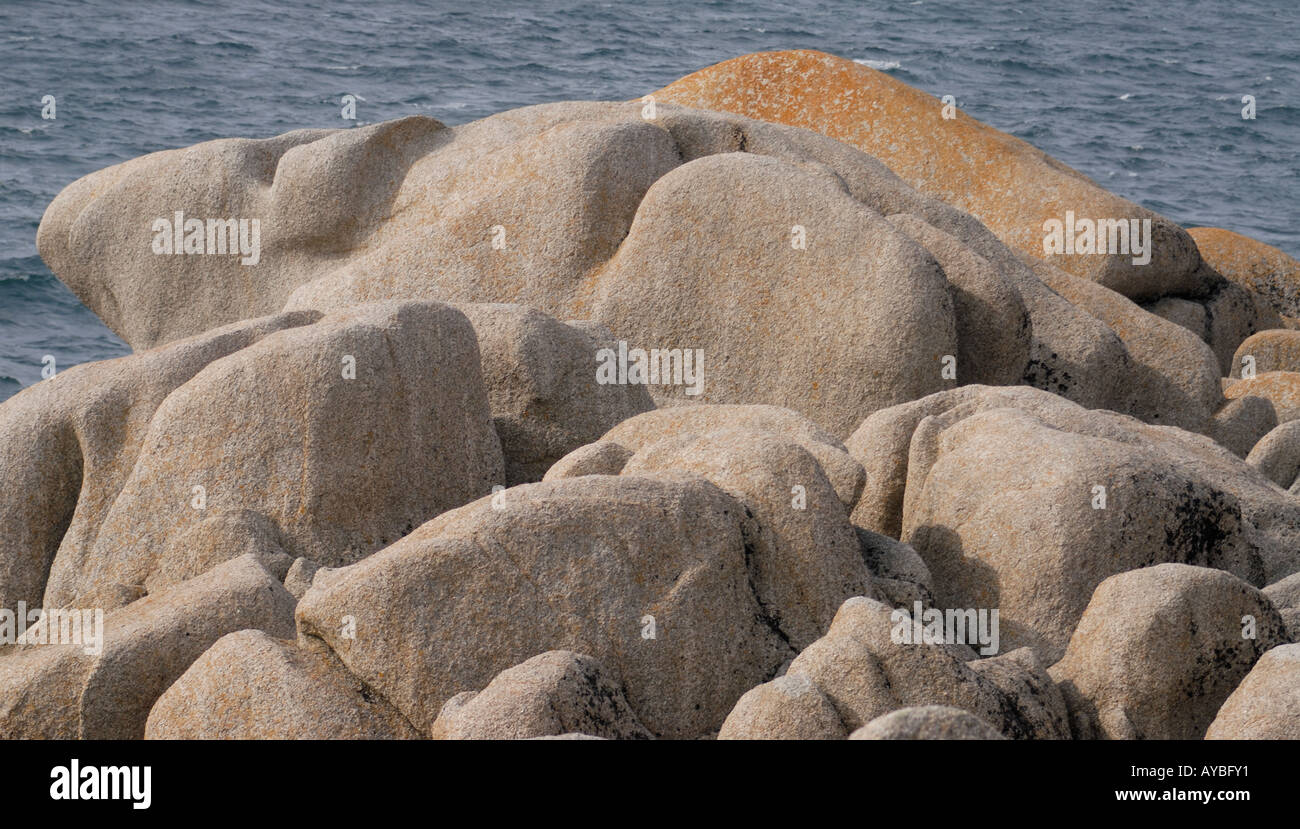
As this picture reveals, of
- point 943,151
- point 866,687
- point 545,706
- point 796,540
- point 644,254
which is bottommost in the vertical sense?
point 545,706

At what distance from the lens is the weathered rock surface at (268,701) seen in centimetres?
892

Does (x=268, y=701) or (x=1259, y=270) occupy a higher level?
(x=1259, y=270)

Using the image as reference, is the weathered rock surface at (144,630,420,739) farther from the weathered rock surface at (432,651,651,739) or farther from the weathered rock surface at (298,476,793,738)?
the weathered rock surface at (432,651,651,739)

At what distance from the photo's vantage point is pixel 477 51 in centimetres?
5659

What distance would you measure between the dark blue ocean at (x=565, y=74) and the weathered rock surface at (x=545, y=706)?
21.4m

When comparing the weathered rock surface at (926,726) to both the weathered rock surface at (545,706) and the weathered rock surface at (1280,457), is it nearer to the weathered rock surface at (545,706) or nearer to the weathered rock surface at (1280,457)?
the weathered rock surface at (545,706)

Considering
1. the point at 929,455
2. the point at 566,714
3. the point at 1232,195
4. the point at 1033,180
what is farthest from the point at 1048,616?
the point at 1232,195

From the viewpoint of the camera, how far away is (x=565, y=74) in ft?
175

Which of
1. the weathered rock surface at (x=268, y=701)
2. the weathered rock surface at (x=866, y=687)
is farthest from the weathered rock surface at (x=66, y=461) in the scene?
the weathered rock surface at (x=866, y=687)

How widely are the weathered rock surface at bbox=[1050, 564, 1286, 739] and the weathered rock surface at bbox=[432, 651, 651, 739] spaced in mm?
2891

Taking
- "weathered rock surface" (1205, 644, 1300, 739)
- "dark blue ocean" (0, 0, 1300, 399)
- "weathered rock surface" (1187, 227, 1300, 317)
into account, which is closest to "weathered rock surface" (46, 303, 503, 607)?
"weathered rock surface" (1205, 644, 1300, 739)

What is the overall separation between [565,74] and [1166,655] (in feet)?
152

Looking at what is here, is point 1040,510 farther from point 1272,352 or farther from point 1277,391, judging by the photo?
point 1272,352

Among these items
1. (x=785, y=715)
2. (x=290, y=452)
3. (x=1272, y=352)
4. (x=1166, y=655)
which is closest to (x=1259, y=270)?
(x=1272, y=352)
